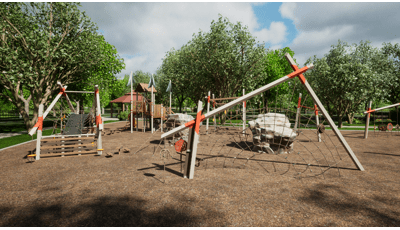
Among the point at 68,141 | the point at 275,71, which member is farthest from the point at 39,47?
the point at 275,71

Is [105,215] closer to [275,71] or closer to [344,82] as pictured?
[344,82]

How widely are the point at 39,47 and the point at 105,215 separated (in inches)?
573

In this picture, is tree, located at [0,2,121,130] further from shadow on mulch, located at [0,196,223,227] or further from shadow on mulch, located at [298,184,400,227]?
shadow on mulch, located at [298,184,400,227]

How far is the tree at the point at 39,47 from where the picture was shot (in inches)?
480

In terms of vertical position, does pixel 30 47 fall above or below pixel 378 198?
above

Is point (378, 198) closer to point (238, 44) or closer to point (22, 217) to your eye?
point (22, 217)

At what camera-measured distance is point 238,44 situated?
21547mm

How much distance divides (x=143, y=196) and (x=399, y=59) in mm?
36184

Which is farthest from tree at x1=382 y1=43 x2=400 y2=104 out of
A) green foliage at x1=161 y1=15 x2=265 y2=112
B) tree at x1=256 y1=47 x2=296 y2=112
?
green foliage at x1=161 y1=15 x2=265 y2=112

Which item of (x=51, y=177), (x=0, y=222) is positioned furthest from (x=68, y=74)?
(x=0, y=222)

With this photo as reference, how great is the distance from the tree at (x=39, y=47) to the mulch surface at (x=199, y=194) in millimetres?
8496

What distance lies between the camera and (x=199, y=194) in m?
4.23

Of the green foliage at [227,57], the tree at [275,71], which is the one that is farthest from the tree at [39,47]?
the tree at [275,71]

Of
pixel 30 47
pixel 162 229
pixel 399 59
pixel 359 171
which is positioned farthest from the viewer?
pixel 399 59
